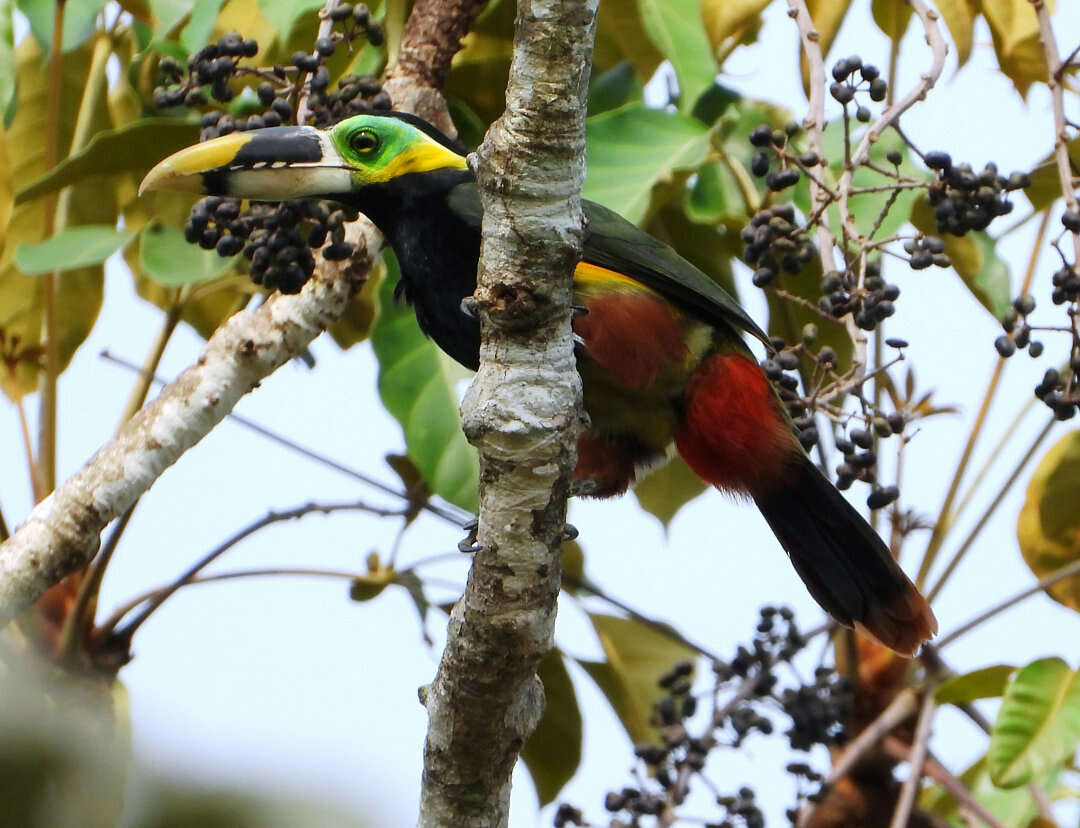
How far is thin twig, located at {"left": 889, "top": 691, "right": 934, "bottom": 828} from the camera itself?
101 inches

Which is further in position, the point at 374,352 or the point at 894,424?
the point at 374,352

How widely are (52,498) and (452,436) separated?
870mm

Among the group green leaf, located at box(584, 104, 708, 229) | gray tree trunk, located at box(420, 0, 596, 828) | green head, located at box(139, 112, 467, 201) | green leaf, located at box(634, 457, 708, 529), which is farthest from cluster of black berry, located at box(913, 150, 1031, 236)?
green leaf, located at box(634, 457, 708, 529)

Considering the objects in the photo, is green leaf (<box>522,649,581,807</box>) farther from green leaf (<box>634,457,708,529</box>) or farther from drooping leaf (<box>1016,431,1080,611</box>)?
drooping leaf (<box>1016,431,1080,611</box>)

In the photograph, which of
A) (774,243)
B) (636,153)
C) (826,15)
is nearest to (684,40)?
(636,153)

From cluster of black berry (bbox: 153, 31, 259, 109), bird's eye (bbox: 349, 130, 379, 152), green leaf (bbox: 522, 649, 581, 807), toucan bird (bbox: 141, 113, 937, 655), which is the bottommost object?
green leaf (bbox: 522, 649, 581, 807)

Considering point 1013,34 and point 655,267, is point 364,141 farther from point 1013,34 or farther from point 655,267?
point 1013,34

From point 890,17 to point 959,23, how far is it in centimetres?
23

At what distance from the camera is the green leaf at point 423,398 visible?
2.84 metres

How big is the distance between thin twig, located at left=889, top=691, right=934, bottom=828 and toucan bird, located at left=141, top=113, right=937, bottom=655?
0.17 meters

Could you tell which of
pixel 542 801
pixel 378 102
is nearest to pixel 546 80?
pixel 378 102

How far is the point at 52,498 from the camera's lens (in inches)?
94.0

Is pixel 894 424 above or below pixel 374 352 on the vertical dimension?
below

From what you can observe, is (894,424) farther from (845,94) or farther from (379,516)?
(379,516)
